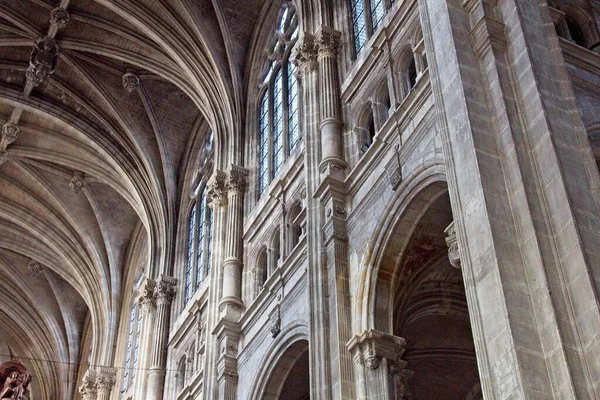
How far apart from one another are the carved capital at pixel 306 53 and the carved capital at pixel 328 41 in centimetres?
15

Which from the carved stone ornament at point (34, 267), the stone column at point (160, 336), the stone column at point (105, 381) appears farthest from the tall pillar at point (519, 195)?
the carved stone ornament at point (34, 267)

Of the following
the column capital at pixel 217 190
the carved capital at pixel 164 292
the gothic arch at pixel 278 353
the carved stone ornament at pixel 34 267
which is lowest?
the gothic arch at pixel 278 353

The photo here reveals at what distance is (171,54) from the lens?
84.5 feet

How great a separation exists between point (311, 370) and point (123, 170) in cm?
1471

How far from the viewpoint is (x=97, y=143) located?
28906 mm

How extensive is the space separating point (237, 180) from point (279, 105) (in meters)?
1.99

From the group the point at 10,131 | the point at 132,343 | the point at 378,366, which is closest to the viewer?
the point at 378,366

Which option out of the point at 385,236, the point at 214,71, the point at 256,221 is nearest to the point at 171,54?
the point at 214,71

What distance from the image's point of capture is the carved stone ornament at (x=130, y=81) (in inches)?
1112

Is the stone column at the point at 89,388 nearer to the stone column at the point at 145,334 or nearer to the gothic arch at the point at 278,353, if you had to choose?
the stone column at the point at 145,334

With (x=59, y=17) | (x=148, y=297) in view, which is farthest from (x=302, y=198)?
(x=59, y=17)

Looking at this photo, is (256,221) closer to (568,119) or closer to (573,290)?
(568,119)

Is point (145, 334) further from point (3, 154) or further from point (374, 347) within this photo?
point (374, 347)

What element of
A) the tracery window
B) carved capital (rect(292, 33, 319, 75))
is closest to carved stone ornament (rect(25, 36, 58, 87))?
the tracery window
